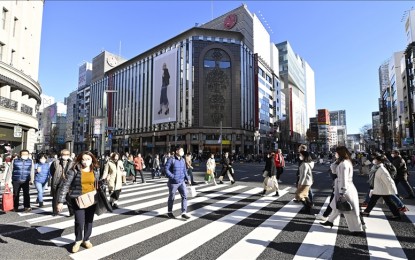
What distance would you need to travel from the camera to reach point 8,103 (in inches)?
760

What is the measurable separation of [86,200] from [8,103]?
1958cm

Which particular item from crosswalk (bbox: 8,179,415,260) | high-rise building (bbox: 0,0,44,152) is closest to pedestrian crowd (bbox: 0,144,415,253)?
crosswalk (bbox: 8,179,415,260)

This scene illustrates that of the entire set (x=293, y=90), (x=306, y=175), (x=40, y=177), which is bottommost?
(x=40, y=177)

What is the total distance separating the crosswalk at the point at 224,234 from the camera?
4363mm

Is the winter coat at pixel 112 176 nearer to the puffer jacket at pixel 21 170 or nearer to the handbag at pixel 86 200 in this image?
the puffer jacket at pixel 21 170

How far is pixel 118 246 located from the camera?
185 inches

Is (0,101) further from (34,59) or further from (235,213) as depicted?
(235,213)

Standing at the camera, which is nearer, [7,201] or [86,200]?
[86,200]

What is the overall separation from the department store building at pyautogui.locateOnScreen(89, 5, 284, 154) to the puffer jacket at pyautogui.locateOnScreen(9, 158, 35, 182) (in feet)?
149

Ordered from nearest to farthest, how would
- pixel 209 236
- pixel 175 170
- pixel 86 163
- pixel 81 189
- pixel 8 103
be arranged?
pixel 81 189 → pixel 86 163 → pixel 209 236 → pixel 175 170 → pixel 8 103

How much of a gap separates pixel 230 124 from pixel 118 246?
58.5m

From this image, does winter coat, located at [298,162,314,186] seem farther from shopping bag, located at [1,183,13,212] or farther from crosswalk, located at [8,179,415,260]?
shopping bag, located at [1,183,13,212]

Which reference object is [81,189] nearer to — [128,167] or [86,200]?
[86,200]

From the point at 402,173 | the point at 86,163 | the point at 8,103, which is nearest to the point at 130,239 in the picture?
the point at 86,163
